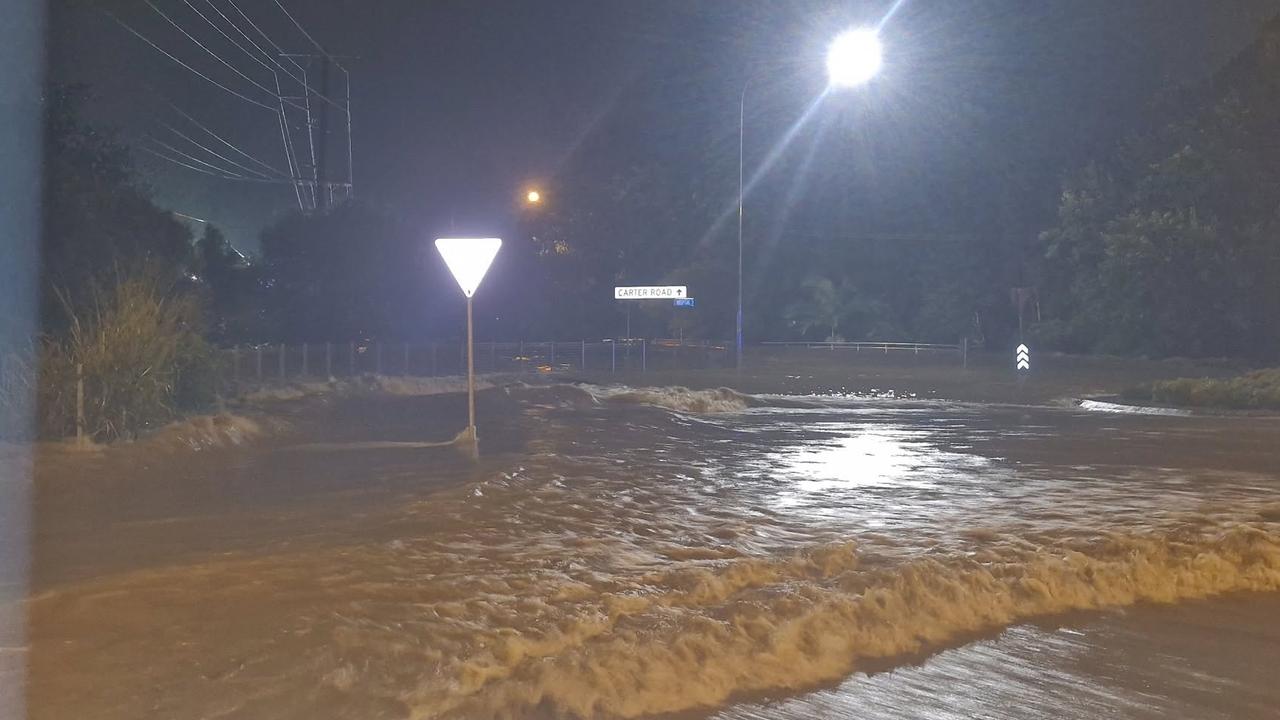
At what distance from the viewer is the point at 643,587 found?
8.92m

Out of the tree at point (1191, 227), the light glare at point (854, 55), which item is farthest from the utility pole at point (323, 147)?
the tree at point (1191, 227)

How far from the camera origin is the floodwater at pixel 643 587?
22.3ft

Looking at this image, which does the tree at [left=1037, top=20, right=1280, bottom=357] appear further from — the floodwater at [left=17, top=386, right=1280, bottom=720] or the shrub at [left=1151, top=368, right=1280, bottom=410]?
the floodwater at [left=17, top=386, right=1280, bottom=720]

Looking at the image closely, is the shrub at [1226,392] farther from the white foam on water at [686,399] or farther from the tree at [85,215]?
the tree at [85,215]

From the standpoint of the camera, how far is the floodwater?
680 cm

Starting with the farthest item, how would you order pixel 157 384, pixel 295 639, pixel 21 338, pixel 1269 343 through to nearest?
pixel 1269 343 < pixel 21 338 < pixel 157 384 < pixel 295 639

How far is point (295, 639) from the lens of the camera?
7207 mm

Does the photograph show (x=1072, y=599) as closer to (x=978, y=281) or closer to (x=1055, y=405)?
(x=1055, y=405)

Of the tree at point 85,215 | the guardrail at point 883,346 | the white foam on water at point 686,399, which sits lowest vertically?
the white foam on water at point 686,399

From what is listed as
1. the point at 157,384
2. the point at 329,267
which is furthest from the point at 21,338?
the point at 329,267

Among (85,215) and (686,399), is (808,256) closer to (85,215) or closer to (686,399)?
(686,399)

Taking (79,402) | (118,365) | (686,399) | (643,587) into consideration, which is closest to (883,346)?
(686,399)

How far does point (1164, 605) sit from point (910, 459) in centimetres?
817

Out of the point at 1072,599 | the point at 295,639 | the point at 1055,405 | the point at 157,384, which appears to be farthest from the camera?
the point at 1055,405
